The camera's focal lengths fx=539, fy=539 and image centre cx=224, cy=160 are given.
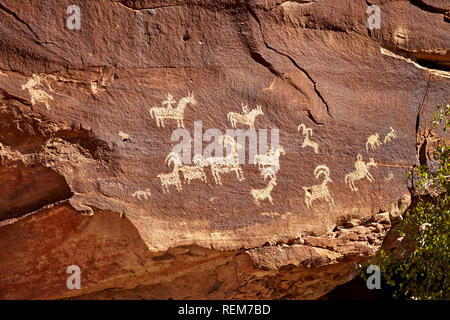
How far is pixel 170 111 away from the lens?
3.87m

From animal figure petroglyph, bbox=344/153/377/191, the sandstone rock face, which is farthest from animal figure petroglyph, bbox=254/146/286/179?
animal figure petroglyph, bbox=344/153/377/191

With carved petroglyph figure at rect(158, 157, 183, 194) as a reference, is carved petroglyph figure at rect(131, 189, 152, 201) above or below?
below

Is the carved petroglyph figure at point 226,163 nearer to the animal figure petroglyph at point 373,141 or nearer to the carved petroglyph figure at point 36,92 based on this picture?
the animal figure petroglyph at point 373,141

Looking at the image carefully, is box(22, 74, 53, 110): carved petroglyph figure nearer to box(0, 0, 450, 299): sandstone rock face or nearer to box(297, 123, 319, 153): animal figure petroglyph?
box(0, 0, 450, 299): sandstone rock face

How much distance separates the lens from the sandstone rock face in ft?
11.9

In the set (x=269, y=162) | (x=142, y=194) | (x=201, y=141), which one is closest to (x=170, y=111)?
(x=201, y=141)

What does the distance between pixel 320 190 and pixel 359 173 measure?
0.36 meters

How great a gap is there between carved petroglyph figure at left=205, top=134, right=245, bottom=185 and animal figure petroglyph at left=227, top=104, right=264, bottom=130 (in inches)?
4.9

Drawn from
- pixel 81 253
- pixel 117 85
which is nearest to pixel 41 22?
pixel 117 85

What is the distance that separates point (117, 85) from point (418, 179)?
97.6 inches

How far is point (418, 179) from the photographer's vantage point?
171 inches

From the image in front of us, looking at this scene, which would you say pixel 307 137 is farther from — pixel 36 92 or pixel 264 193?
pixel 36 92

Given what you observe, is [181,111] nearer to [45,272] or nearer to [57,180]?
[57,180]

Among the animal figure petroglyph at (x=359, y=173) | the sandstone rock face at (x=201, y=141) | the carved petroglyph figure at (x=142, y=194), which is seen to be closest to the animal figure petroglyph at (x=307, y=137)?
the sandstone rock face at (x=201, y=141)
